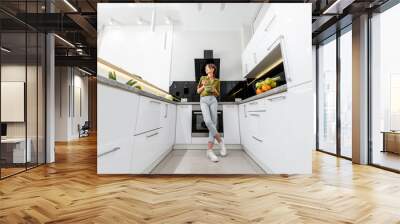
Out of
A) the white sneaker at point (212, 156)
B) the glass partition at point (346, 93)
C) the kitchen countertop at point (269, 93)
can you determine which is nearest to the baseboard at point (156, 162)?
the white sneaker at point (212, 156)

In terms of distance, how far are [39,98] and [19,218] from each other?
2664 mm

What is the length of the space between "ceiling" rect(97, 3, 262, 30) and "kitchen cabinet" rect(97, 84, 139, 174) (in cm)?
78

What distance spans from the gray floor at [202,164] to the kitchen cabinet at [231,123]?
144mm

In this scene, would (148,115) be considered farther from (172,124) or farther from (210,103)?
(210,103)

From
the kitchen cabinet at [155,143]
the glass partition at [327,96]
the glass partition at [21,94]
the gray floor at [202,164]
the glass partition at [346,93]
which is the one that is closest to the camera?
the kitchen cabinet at [155,143]

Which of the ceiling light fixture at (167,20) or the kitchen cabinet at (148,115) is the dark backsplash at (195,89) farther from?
the ceiling light fixture at (167,20)

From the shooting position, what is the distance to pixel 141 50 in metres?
3.36

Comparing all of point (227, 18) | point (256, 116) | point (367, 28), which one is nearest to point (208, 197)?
point (256, 116)

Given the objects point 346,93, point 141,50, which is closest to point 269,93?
point 141,50

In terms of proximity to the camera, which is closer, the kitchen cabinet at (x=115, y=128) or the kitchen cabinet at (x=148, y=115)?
the kitchen cabinet at (x=115, y=128)

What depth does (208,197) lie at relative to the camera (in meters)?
2.58

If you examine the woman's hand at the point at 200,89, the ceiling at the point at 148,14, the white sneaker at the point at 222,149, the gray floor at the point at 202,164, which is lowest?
the gray floor at the point at 202,164

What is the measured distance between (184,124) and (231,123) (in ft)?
1.73

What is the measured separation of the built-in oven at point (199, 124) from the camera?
3533mm
